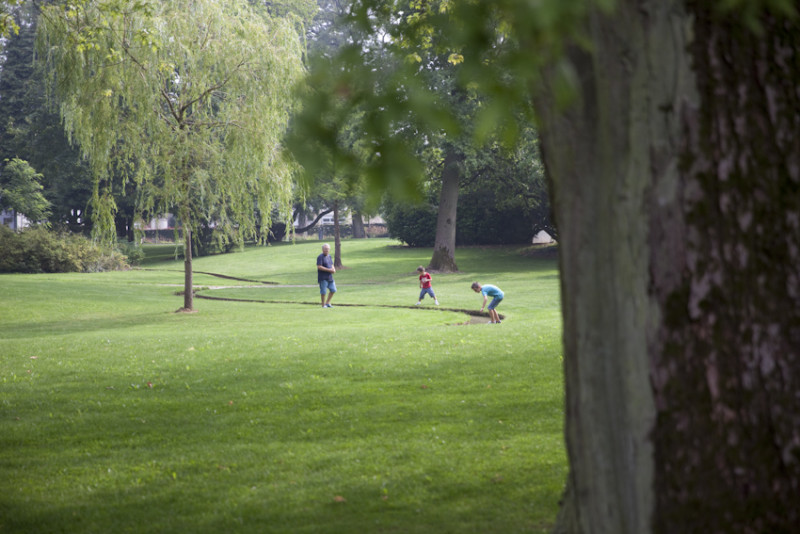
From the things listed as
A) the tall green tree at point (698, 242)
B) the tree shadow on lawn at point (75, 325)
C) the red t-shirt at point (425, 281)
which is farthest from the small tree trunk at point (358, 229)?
the tall green tree at point (698, 242)

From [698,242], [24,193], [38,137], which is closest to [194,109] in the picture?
[698,242]

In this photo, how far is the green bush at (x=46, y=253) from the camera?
36500 mm

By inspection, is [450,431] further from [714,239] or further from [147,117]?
[147,117]

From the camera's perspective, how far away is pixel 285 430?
7117 mm

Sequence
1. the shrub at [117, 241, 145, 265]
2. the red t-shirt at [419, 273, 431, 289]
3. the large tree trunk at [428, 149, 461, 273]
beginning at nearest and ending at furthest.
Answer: the red t-shirt at [419, 273, 431, 289], the large tree trunk at [428, 149, 461, 273], the shrub at [117, 241, 145, 265]

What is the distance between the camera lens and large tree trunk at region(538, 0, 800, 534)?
2594 millimetres

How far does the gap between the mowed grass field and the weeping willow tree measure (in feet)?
15.3

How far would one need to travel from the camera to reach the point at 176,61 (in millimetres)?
19438

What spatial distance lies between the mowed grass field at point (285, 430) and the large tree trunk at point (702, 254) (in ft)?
6.61

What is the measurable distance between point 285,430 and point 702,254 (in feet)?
17.3

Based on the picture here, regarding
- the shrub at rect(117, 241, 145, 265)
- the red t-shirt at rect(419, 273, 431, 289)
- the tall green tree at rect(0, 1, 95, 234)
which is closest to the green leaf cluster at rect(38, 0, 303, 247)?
the red t-shirt at rect(419, 273, 431, 289)

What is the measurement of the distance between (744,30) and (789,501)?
1697 millimetres

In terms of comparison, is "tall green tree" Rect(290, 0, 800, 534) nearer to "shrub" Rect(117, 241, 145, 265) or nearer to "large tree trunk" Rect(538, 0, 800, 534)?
"large tree trunk" Rect(538, 0, 800, 534)

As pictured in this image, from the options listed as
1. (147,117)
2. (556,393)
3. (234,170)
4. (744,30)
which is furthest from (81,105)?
(744,30)
